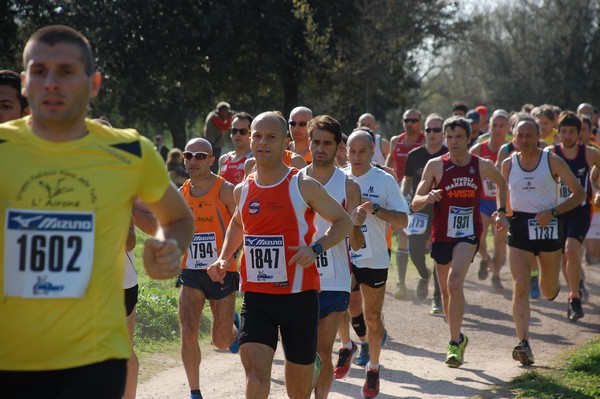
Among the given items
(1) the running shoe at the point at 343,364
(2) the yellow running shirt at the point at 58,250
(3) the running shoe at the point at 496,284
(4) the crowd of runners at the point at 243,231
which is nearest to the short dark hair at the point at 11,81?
(4) the crowd of runners at the point at 243,231

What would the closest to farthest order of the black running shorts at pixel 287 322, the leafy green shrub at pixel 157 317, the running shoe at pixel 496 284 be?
1. the black running shorts at pixel 287 322
2. the leafy green shrub at pixel 157 317
3. the running shoe at pixel 496 284

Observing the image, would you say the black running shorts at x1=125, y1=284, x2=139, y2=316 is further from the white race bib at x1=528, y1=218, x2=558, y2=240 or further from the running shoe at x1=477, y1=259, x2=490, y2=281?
the running shoe at x1=477, y1=259, x2=490, y2=281

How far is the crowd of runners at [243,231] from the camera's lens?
334 centimetres

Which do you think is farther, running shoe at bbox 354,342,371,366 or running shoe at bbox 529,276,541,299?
running shoe at bbox 529,276,541,299

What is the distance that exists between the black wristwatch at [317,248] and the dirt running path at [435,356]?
230 cm

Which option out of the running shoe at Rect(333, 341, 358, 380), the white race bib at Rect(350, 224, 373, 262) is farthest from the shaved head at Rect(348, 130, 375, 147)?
the running shoe at Rect(333, 341, 358, 380)

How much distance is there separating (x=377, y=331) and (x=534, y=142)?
2861 millimetres

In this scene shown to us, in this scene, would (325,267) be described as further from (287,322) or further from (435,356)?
(435,356)

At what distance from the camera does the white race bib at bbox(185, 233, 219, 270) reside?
294 inches

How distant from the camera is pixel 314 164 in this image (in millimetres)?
7074

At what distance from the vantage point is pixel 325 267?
6.77 metres

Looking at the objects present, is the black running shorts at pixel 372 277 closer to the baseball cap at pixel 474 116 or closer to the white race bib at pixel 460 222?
the white race bib at pixel 460 222

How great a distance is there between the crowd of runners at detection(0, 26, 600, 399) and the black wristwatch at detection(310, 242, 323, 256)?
0.03ft

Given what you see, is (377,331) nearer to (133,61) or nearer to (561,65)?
(133,61)
